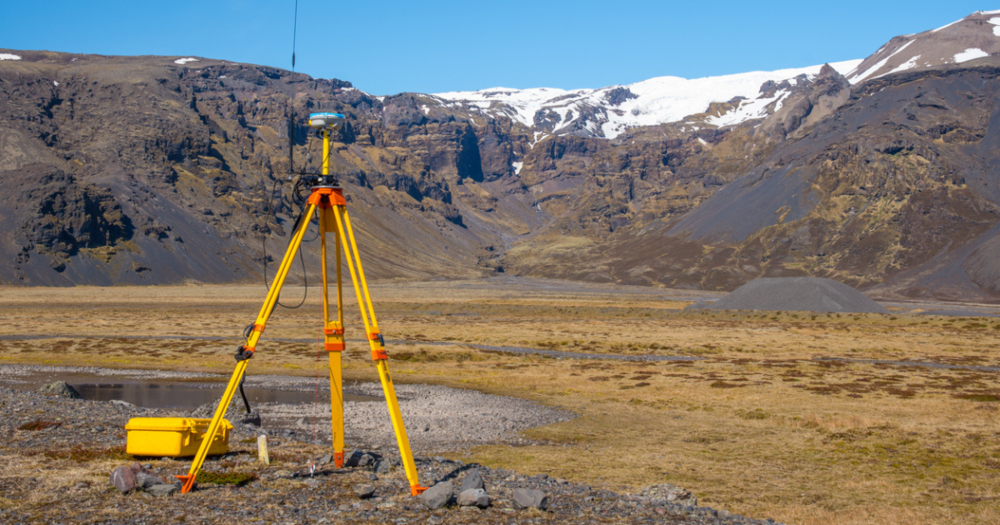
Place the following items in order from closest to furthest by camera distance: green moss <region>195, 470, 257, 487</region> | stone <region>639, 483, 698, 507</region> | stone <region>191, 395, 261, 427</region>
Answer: green moss <region>195, 470, 257, 487</region> < stone <region>639, 483, 698, 507</region> < stone <region>191, 395, 261, 427</region>

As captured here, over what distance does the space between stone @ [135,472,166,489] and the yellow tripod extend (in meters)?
0.44

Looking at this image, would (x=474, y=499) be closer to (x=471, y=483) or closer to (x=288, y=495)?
(x=471, y=483)

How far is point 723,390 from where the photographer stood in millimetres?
36625

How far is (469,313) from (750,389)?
77813 millimetres

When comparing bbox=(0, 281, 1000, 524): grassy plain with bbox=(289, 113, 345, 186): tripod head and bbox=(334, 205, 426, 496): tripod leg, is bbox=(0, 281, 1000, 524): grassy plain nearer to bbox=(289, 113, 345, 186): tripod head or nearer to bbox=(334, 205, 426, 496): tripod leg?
bbox=(334, 205, 426, 496): tripod leg

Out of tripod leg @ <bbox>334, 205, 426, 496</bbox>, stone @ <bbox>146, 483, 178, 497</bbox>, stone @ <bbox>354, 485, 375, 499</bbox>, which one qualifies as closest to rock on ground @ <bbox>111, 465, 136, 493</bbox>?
stone @ <bbox>146, 483, 178, 497</bbox>

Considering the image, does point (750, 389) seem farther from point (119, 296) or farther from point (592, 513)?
point (119, 296)

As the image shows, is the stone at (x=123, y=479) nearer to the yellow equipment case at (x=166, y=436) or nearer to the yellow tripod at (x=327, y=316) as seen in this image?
the yellow tripod at (x=327, y=316)

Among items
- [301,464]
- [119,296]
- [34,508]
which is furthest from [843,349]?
[119,296]

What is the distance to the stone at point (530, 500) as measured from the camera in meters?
12.9

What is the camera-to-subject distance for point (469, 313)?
370 ft

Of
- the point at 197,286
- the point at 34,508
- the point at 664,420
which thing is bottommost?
the point at 197,286

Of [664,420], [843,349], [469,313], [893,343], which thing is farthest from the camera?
[469,313]

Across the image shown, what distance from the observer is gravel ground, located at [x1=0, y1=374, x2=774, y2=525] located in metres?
12.0
